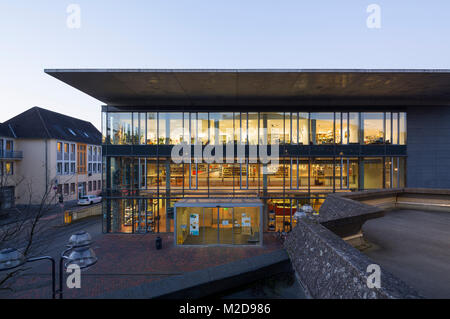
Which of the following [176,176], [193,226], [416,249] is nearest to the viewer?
[416,249]

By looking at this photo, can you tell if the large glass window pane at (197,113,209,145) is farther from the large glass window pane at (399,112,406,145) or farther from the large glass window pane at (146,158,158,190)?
the large glass window pane at (399,112,406,145)

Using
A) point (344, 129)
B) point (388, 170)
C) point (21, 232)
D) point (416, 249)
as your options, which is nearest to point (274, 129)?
point (344, 129)

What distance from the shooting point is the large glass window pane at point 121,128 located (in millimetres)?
16609

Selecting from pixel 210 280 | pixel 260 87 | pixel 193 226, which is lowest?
pixel 193 226

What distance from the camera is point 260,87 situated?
1407cm

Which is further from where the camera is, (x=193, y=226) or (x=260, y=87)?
(x=193, y=226)

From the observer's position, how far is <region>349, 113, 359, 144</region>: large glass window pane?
17031 millimetres

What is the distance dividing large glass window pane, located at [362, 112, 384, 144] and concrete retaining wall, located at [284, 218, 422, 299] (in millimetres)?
14925

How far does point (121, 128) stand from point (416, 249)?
18.1m

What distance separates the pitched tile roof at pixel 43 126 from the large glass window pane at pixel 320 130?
3450 cm

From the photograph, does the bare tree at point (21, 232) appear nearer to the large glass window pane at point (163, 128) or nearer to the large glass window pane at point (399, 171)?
the large glass window pane at point (163, 128)

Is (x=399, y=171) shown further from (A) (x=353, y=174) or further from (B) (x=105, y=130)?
(B) (x=105, y=130)

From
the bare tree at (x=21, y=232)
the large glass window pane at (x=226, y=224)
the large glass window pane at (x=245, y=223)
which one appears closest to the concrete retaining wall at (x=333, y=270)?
the bare tree at (x=21, y=232)
